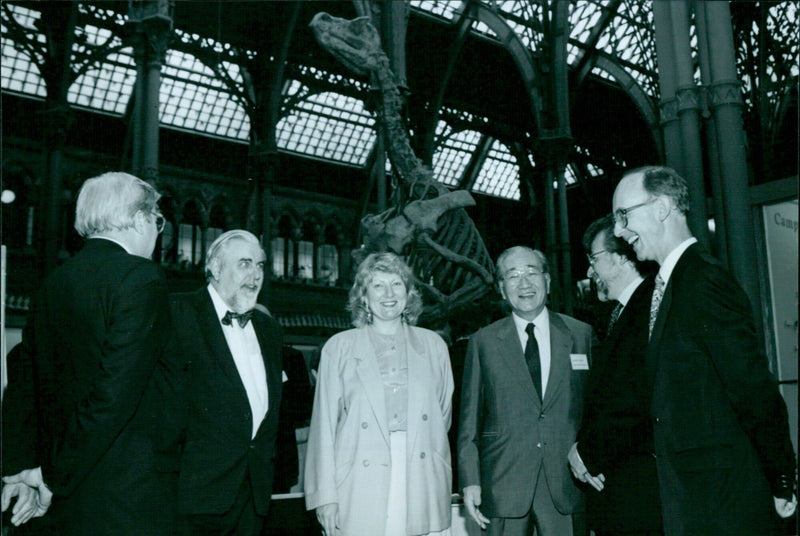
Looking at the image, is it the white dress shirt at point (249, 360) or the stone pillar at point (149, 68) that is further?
the stone pillar at point (149, 68)

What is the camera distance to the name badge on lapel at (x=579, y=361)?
3.19 m

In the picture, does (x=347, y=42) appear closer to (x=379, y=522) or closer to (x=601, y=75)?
(x=379, y=522)

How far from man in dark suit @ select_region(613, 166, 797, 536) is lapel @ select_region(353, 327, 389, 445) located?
1.06m

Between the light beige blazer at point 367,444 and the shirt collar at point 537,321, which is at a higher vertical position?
the shirt collar at point 537,321

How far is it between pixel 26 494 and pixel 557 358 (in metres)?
2.03

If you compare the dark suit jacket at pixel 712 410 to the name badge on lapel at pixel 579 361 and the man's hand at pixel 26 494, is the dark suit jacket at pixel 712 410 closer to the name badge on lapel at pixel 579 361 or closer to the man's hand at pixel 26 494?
the name badge on lapel at pixel 579 361

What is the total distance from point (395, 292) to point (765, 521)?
161cm

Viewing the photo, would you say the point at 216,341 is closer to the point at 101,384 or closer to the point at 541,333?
the point at 101,384

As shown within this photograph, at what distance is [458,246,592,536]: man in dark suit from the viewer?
9.95 feet

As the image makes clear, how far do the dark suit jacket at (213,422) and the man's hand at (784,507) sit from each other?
5.66ft

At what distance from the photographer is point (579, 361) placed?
321 centimetres

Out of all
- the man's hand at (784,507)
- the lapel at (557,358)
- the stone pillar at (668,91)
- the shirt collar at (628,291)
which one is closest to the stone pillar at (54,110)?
the stone pillar at (668,91)

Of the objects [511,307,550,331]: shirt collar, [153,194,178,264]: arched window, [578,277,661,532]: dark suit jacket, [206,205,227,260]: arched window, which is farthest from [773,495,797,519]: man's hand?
[206,205,227,260]: arched window

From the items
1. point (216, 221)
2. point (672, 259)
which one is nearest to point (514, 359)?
point (672, 259)
